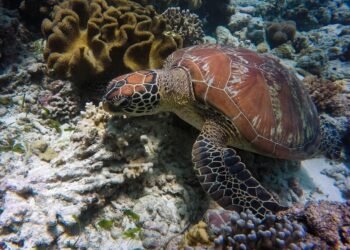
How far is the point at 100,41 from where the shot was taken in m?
3.54

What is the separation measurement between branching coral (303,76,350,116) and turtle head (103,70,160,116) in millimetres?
4038

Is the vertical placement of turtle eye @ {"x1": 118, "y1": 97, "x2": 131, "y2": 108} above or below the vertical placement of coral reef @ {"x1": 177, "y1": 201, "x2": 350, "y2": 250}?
above

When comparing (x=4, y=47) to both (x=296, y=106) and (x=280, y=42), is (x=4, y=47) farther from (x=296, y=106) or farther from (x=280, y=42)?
(x=280, y=42)

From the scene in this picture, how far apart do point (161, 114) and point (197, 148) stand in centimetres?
82

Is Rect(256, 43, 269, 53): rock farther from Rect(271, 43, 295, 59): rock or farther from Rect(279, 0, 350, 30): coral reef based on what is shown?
Rect(279, 0, 350, 30): coral reef

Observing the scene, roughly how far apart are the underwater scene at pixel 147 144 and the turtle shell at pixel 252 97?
0.05 ft

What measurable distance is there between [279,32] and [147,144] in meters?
7.12

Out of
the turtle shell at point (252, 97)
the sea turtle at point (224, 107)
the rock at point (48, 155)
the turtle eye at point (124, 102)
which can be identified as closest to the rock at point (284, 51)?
the turtle shell at point (252, 97)

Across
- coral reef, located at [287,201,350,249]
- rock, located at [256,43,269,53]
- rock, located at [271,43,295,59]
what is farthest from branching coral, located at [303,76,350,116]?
coral reef, located at [287,201,350,249]

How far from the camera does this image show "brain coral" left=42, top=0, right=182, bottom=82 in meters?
3.54

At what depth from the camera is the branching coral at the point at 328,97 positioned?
5492 millimetres

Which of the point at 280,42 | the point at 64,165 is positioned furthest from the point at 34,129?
the point at 280,42

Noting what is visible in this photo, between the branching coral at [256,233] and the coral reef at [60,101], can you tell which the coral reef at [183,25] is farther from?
the branching coral at [256,233]

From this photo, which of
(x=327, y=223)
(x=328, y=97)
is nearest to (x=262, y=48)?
(x=328, y=97)
